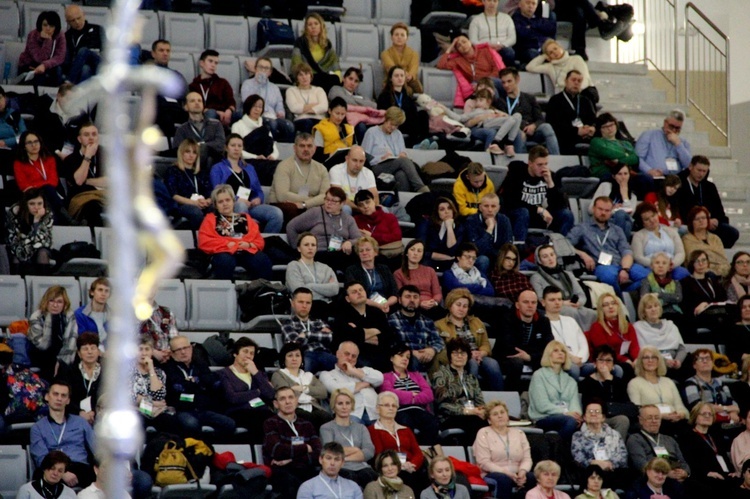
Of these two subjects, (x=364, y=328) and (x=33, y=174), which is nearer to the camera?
(x=364, y=328)

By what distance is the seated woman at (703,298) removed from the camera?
1053 centimetres

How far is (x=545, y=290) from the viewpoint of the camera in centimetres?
992

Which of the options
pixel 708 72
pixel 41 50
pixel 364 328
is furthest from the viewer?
pixel 708 72

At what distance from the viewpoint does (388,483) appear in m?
7.80

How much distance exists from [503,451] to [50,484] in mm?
3043

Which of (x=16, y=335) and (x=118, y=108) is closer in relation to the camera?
(x=118, y=108)

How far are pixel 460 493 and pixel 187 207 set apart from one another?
3.26 metres

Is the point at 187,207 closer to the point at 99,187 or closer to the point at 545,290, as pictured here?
the point at 99,187

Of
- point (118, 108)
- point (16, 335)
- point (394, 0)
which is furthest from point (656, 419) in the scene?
point (118, 108)

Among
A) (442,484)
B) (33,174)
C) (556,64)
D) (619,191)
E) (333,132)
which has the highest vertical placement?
(556,64)

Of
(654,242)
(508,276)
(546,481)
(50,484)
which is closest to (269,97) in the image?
(508,276)

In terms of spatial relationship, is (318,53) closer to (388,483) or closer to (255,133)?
(255,133)

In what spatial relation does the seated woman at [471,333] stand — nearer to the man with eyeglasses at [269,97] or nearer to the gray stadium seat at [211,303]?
the gray stadium seat at [211,303]

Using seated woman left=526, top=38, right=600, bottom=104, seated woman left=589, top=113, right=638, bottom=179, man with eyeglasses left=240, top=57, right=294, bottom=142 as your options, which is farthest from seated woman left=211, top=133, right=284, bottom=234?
seated woman left=526, top=38, right=600, bottom=104
